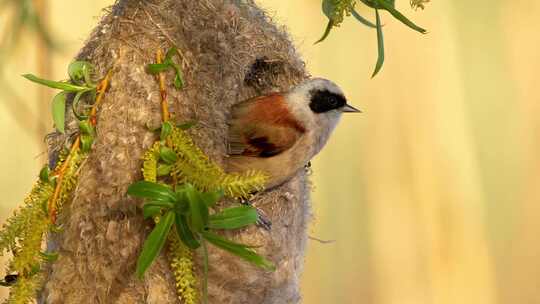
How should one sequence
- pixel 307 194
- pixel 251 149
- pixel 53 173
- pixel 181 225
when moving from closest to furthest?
pixel 181 225 → pixel 53 173 → pixel 251 149 → pixel 307 194

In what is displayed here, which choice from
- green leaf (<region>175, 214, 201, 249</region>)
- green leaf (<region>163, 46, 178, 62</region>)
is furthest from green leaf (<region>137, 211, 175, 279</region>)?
green leaf (<region>163, 46, 178, 62</region>)

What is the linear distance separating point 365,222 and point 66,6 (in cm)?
78

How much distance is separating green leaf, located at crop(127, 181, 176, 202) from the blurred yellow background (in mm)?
866

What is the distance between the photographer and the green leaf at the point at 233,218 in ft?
2.65

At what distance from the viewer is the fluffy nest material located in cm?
93

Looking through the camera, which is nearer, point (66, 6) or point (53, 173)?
point (53, 173)

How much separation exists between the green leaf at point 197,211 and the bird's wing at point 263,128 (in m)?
0.26

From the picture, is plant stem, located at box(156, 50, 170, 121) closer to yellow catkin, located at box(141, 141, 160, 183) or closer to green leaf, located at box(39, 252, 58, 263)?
yellow catkin, located at box(141, 141, 160, 183)

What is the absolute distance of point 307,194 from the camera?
4.07 feet

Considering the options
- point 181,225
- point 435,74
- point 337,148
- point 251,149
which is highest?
point 435,74

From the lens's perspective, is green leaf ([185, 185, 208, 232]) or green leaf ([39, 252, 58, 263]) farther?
green leaf ([39, 252, 58, 263])

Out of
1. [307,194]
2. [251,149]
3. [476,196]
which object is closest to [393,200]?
[476,196]

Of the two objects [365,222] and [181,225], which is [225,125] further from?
[365,222]

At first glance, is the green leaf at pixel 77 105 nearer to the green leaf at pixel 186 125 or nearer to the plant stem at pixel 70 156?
the plant stem at pixel 70 156
